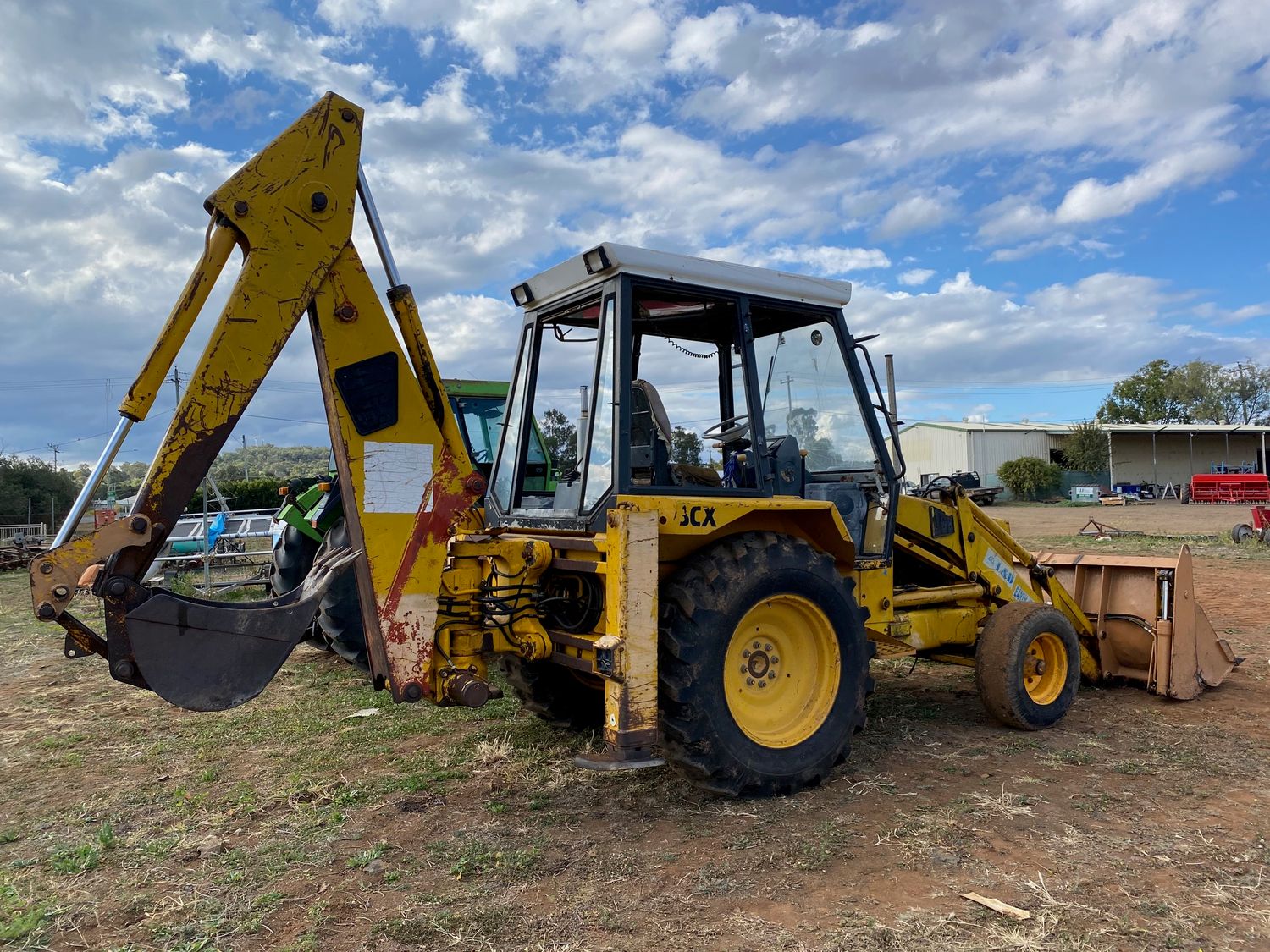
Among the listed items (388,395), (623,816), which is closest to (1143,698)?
(623,816)

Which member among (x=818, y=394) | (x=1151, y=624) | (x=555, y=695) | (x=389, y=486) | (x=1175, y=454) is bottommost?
(x=555, y=695)

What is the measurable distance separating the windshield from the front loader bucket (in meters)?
2.61

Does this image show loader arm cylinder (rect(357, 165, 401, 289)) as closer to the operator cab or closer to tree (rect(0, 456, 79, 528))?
the operator cab

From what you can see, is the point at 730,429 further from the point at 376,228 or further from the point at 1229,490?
the point at 1229,490

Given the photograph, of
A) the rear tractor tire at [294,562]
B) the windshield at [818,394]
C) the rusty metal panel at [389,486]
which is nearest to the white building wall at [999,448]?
the rear tractor tire at [294,562]

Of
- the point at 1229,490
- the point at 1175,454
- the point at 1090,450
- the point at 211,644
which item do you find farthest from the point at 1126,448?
the point at 211,644

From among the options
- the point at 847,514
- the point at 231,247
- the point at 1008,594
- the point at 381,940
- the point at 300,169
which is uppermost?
the point at 300,169

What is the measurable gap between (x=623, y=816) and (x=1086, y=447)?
43.5m

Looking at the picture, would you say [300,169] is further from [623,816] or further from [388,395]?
[623,816]

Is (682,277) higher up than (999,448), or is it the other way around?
(999,448)

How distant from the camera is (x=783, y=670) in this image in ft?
15.4

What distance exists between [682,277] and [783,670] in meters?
2.10

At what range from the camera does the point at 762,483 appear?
15.7 ft

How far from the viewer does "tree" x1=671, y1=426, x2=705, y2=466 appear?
4656 millimetres
